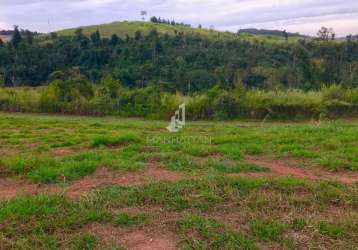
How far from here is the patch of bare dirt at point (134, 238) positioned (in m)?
3.07

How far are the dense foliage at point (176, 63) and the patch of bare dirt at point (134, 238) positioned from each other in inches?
834

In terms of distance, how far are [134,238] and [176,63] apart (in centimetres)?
2651

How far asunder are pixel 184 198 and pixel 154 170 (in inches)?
41.5

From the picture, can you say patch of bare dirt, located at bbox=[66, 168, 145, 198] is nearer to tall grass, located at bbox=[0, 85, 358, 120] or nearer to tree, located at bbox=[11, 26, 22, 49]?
tall grass, located at bbox=[0, 85, 358, 120]

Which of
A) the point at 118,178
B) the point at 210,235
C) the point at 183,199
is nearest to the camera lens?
the point at 210,235

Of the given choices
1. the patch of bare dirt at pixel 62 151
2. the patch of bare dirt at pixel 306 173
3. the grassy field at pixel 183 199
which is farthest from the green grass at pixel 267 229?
the patch of bare dirt at pixel 62 151

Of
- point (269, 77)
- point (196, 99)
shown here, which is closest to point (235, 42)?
point (269, 77)

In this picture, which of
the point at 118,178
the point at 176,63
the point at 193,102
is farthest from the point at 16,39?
the point at 118,178

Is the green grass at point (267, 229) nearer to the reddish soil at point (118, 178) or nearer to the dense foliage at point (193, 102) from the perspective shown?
the reddish soil at point (118, 178)

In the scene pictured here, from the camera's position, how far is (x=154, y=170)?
15.6 feet

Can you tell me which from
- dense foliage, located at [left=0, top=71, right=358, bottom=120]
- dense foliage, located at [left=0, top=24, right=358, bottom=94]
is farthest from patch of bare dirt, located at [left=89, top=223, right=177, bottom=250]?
dense foliage, located at [left=0, top=24, right=358, bottom=94]

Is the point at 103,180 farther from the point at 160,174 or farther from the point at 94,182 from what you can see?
the point at 160,174

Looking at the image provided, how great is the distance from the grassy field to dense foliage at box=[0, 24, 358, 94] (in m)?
19.2

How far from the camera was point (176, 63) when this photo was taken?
29.2 metres
